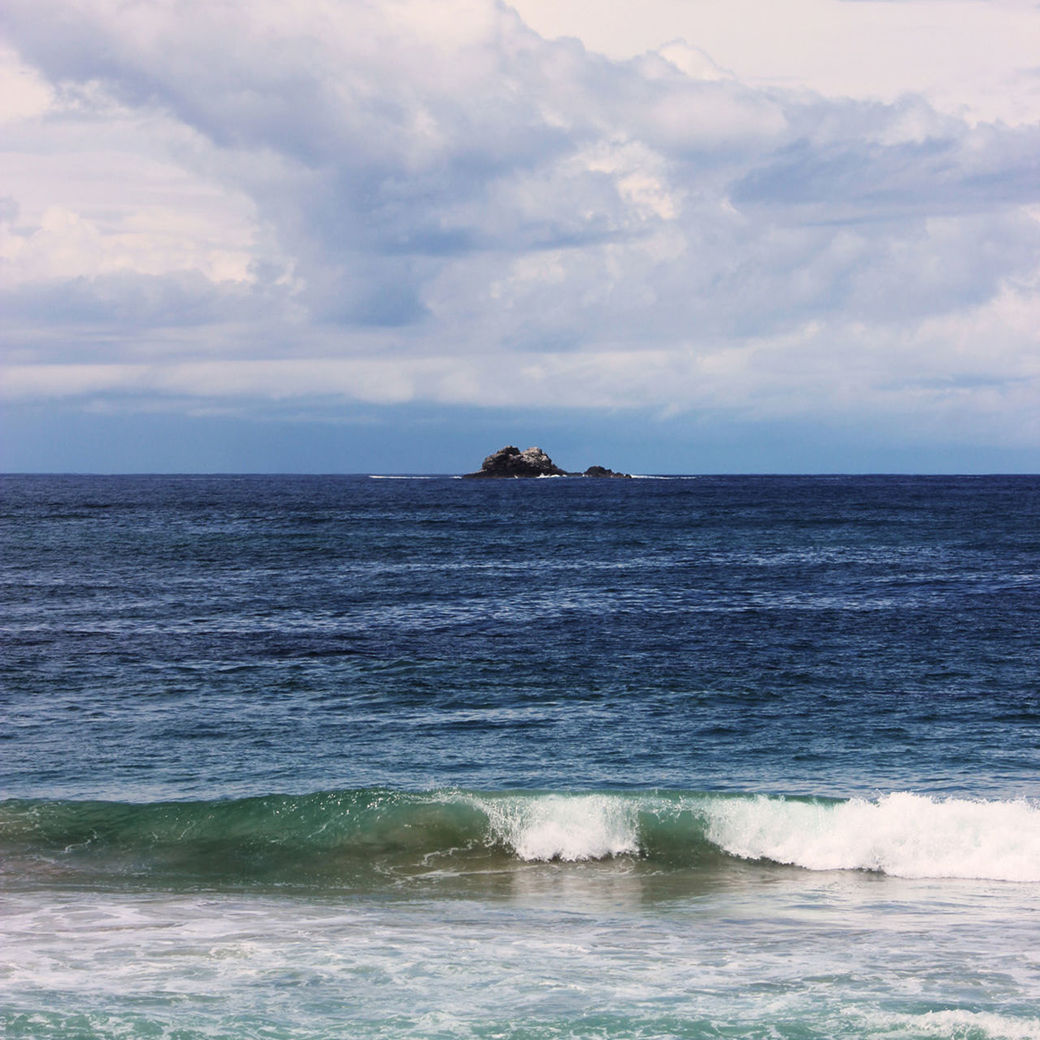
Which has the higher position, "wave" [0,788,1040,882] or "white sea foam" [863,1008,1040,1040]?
"white sea foam" [863,1008,1040,1040]

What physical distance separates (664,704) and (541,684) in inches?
166

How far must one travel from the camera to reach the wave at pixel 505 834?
63.1 ft

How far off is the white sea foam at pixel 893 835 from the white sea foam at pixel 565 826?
1.74m

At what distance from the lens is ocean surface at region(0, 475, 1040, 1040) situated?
1333 centimetres

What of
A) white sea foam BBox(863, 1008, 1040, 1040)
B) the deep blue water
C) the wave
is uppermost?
the deep blue water

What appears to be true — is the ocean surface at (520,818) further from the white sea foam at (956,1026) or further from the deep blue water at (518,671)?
the deep blue water at (518,671)

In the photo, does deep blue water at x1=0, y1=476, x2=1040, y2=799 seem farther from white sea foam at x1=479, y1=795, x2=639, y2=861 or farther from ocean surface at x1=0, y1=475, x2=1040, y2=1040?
white sea foam at x1=479, y1=795, x2=639, y2=861

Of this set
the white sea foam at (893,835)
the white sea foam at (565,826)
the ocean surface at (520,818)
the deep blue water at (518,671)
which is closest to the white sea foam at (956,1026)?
the ocean surface at (520,818)

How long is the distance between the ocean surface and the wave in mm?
62

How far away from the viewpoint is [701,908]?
17.2m

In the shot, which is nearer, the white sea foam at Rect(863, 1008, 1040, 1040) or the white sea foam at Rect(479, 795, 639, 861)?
the white sea foam at Rect(863, 1008, 1040, 1040)

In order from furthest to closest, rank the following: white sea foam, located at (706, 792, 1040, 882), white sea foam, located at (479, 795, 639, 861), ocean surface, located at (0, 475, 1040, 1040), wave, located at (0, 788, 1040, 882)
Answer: white sea foam, located at (479, 795, 639, 861) → wave, located at (0, 788, 1040, 882) → white sea foam, located at (706, 792, 1040, 882) → ocean surface, located at (0, 475, 1040, 1040)

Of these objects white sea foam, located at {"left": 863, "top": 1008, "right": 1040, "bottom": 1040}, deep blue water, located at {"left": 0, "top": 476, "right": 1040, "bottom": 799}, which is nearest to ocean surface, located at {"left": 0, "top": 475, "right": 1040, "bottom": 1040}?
white sea foam, located at {"left": 863, "top": 1008, "right": 1040, "bottom": 1040}

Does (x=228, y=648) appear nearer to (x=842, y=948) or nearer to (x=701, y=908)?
(x=701, y=908)
